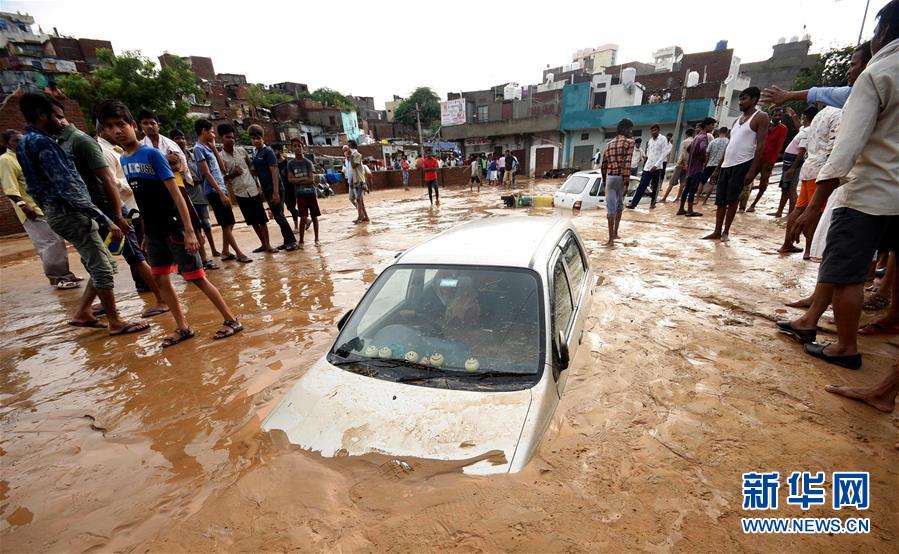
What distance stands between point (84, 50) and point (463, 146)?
54.2m

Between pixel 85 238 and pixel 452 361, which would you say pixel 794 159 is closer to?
pixel 452 361

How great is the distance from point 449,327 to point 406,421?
66 cm

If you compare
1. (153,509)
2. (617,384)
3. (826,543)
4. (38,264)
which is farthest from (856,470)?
(38,264)

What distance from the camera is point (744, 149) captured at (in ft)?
16.6

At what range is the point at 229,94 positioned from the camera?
49625mm

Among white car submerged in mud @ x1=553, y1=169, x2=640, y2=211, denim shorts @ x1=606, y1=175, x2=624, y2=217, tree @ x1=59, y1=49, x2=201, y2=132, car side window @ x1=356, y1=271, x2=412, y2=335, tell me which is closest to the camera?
car side window @ x1=356, y1=271, x2=412, y2=335

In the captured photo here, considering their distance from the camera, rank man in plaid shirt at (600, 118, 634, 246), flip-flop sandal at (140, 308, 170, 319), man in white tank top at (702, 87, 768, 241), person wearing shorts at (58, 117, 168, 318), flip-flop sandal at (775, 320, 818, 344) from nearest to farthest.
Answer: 1. flip-flop sandal at (775, 320, 818, 344)
2. person wearing shorts at (58, 117, 168, 318)
3. flip-flop sandal at (140, 308, 170, 319)
4. man in white tank top at (702, 87, 768, 241)
5. man in plaid shirt at (600, 118, 634, 246)

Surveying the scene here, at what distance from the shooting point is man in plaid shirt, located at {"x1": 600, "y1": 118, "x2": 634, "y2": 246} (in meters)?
5.66

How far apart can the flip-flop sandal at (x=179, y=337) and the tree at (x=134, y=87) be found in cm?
3257

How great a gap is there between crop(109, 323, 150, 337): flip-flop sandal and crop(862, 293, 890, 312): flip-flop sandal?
7.06m

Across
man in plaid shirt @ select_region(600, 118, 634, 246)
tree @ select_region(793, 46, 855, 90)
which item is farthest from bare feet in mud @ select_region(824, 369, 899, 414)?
tree @ select_region(793, 46, 855, 90)

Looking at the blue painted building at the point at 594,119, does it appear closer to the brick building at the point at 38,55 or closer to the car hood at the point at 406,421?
the car hood at the point at 406,421

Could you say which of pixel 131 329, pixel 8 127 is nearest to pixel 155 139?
pixel 131 329

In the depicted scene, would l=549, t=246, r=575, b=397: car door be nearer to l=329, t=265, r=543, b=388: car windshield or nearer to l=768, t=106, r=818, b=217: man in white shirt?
l=329, t=265, r=543, b=388: car windshield
